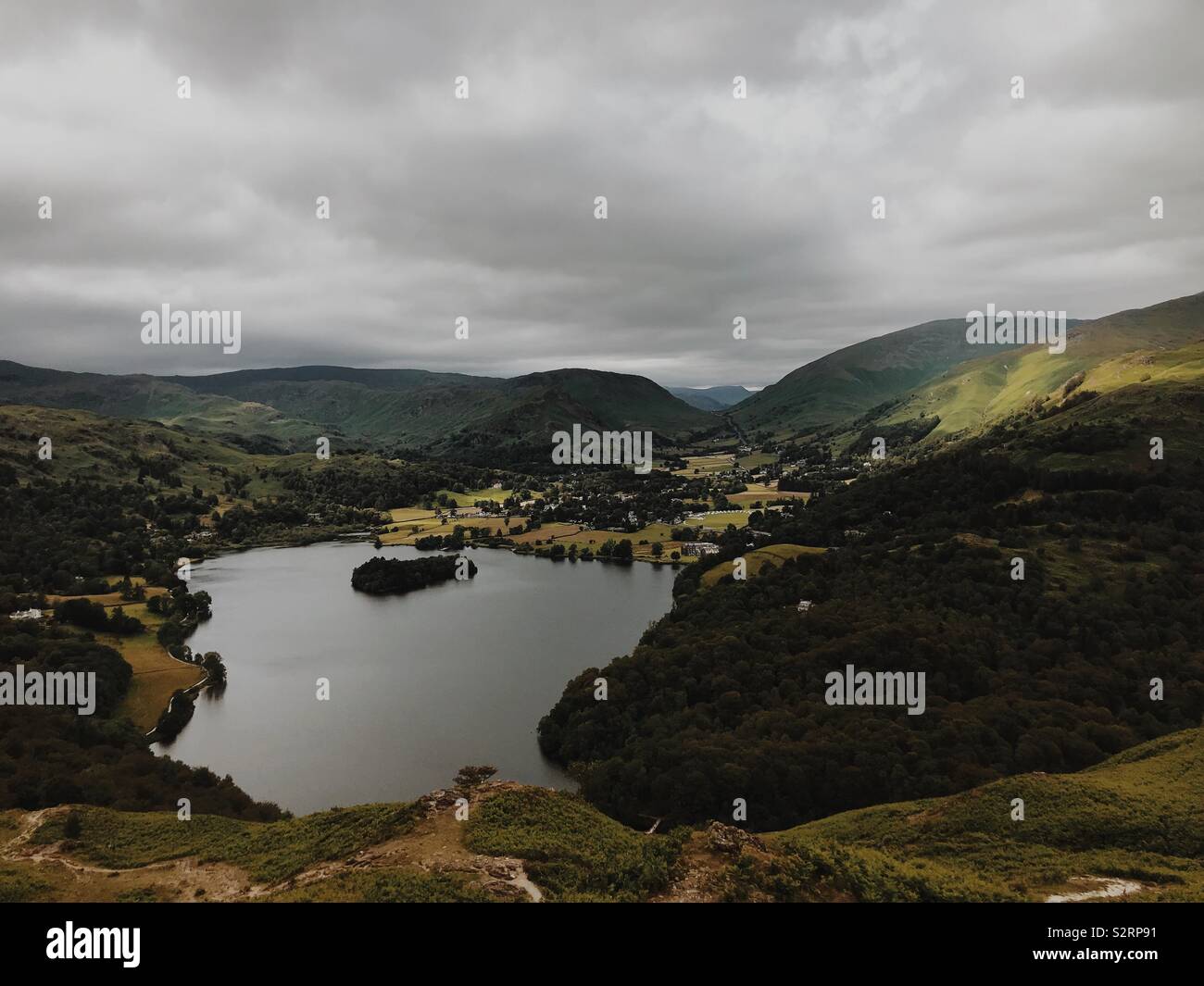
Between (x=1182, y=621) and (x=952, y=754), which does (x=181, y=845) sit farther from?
(x=1182, y=621)

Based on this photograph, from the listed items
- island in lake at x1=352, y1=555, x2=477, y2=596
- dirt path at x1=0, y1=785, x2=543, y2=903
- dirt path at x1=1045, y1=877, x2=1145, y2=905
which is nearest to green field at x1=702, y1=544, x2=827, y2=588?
island in lake at x1=352, y1=555, x2=477, y2=596

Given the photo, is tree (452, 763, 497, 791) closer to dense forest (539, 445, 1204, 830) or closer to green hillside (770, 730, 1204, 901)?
dense forest (539, 445, 1204, 830)

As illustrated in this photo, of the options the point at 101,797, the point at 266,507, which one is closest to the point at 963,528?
the point at 101,797

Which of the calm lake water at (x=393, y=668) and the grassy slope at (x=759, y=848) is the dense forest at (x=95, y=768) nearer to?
the calm lake water at (x=393, y=668)

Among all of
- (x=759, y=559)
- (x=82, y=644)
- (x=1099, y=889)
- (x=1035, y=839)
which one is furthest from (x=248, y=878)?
(x=759, y=559)

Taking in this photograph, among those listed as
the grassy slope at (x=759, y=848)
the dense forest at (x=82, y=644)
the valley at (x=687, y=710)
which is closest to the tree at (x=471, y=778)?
the valley at (x=687, y=710)

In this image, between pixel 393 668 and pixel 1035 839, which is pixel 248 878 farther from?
pixel 393 668

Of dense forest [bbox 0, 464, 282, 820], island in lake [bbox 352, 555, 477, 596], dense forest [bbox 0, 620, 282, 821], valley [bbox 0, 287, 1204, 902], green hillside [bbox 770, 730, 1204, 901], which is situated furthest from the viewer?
island in lake [bbox 352, 555, 477, 596]
